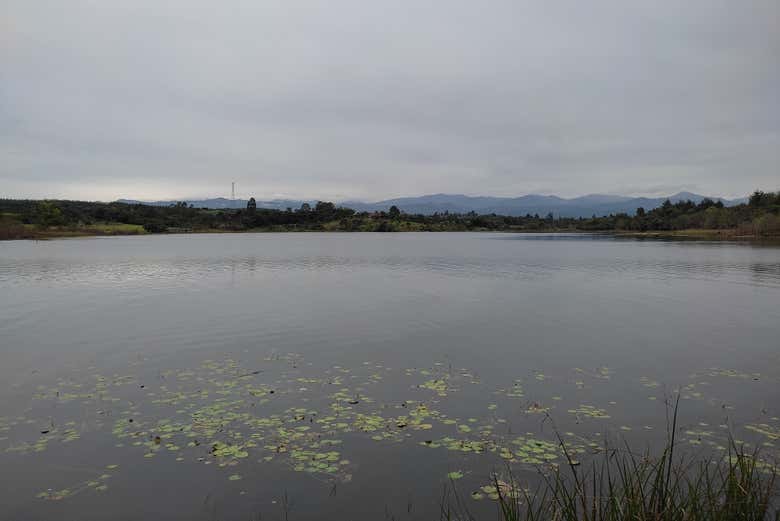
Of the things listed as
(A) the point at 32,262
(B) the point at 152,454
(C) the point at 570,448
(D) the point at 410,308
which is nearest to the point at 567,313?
(D) the point at 410,308

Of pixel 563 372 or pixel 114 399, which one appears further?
pixel 563 372

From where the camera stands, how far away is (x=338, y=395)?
43.1 feet

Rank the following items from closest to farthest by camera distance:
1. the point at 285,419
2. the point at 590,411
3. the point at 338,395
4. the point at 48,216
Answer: the point at 285,419 → the point at 590,411 → the point at 338,395 → the point at 48,216

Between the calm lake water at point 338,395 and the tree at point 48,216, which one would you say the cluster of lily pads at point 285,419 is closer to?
the calm lake water at point 338,395

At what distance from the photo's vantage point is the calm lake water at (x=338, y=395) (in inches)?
343

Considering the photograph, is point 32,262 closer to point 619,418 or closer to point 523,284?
point 523,284

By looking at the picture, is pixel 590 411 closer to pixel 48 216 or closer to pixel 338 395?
pixel 338 395

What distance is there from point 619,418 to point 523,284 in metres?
27.5

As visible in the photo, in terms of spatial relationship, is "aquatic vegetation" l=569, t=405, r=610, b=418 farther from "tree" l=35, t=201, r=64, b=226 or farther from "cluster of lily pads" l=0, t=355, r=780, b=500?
"tree" l=35, t=201, r=64, b=226

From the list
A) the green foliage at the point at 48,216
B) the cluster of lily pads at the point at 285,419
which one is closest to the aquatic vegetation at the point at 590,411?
the cluster of lily pads at the point at 285,419

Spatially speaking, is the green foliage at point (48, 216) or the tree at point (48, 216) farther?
the tree at point (48, 216)


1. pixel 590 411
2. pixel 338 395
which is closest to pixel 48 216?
pixel 338 395

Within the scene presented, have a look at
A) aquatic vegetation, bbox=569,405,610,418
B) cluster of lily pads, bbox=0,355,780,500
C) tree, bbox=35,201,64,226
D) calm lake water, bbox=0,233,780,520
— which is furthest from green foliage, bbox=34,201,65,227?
aquatic vegetation, bbox=569,405,610,418

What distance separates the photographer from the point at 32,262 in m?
54.4
